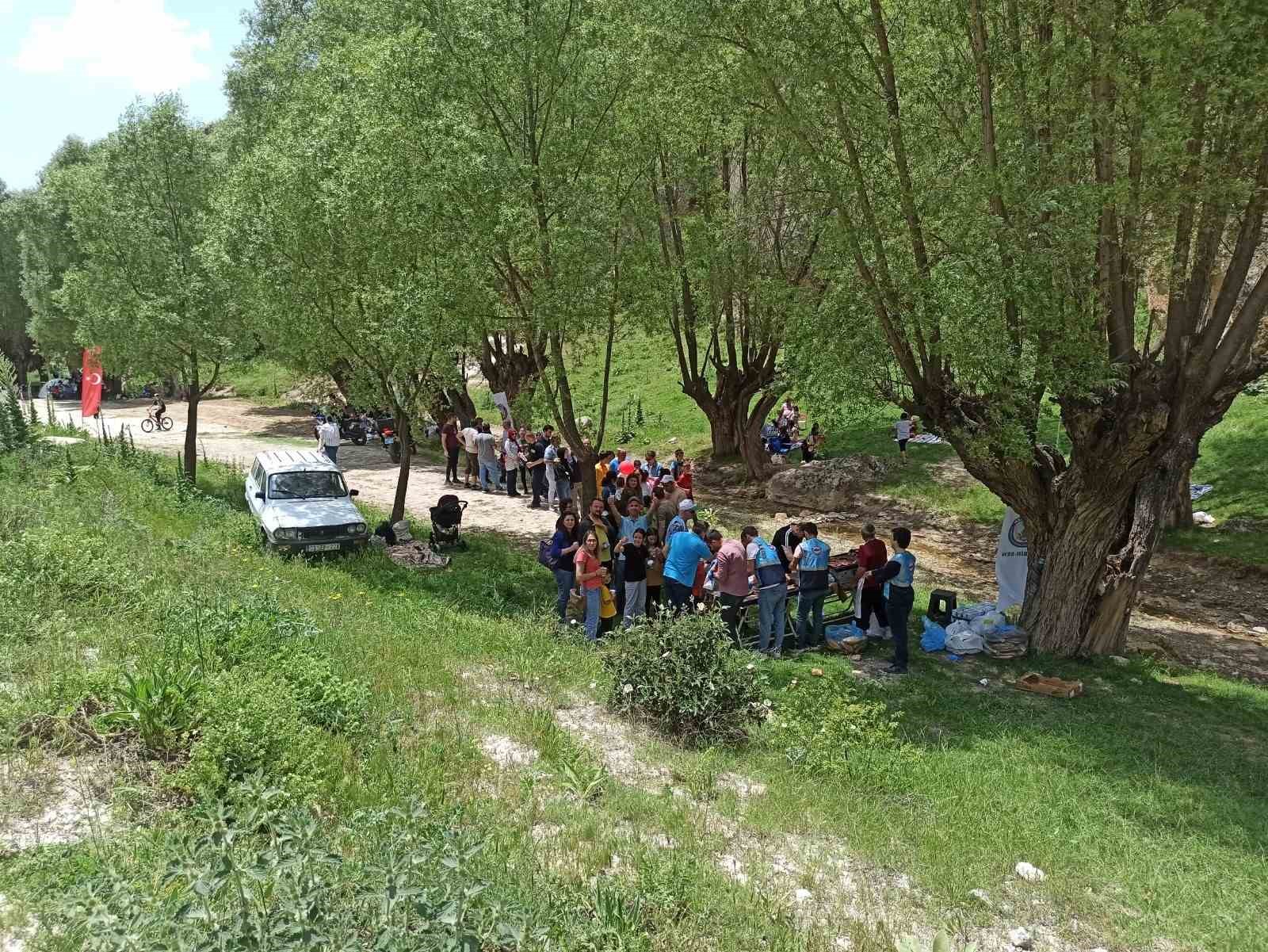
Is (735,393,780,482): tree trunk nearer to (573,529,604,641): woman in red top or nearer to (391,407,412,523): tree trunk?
(391,407,412,523): tree trunk

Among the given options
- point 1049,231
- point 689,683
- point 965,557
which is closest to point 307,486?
point 689,683

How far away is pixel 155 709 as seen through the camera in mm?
6043

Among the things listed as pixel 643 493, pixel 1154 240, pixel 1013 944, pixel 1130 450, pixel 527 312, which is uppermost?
pixel 1154 240

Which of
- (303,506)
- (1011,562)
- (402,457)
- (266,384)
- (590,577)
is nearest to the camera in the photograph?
(590,577)

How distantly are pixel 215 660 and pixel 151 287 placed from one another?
1497 centimetres

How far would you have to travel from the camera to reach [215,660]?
7.30 metres

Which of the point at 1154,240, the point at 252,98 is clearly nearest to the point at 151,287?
the point at 252,98

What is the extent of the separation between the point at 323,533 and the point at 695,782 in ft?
30.6

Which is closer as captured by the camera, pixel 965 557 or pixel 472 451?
pixel 965 557

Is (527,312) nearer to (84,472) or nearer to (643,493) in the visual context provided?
(643,493)

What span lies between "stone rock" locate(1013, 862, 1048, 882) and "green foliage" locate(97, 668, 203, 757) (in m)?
5.86

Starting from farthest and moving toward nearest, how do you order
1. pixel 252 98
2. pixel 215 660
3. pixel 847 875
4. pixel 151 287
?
pixel 252 98, pixel 151 287, pixel 215 660, pixel 847 875

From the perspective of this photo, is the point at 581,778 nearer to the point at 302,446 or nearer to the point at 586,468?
the point at 586,468

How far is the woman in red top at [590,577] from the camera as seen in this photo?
10.9 m
